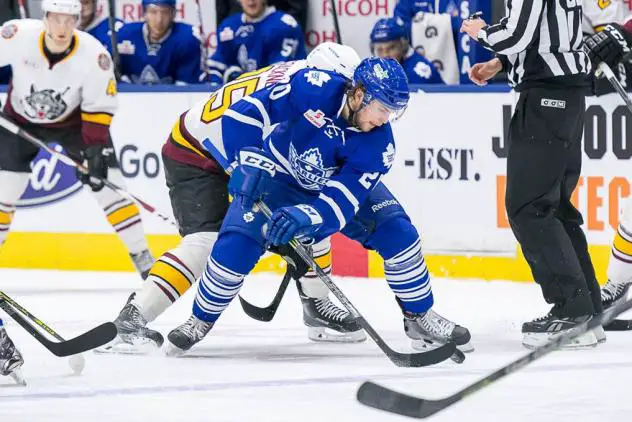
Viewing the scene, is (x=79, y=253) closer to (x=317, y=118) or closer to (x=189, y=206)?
(x=189, y=206)

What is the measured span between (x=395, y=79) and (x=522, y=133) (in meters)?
0.72

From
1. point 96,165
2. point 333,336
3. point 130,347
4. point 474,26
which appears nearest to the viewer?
point 130,347

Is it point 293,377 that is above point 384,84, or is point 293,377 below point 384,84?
below

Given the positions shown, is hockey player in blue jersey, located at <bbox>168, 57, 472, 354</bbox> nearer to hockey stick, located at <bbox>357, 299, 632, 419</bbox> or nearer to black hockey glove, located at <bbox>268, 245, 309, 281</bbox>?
black hockey glove, located at <bbox>268, 245, 309, 281</bbox>

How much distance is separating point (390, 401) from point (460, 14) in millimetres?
A: 3627

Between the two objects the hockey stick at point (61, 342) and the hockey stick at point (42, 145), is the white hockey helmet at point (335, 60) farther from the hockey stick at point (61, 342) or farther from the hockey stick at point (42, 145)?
the hockey stick at point (42, 145)

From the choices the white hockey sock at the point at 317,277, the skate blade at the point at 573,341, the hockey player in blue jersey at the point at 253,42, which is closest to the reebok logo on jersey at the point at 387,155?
the white hockey sock at the point at 317,277

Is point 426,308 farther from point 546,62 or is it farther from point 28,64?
point 28,64

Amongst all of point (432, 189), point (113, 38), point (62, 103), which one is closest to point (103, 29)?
point (113, 38)

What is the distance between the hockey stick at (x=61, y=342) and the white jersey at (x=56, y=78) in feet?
6.84

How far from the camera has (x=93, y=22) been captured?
24.7ft

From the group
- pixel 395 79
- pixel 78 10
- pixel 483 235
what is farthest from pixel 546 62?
pixel 78 10

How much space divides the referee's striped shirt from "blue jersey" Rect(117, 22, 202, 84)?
8.91 ft

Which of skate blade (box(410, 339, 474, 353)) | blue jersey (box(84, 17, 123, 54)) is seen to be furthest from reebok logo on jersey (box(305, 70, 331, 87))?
blue jersey (box(84, 17, 123, 54))
